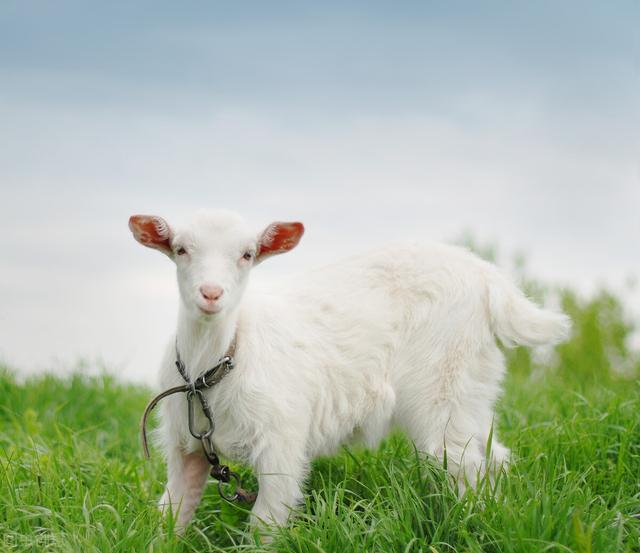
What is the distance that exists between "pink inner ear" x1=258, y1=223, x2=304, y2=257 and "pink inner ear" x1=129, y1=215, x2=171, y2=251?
0.42 m

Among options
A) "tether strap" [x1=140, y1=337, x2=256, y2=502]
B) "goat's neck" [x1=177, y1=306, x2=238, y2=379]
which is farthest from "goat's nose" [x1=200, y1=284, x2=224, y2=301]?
"tether strap" [x1=140, y1=337, x2=256, y2=502]

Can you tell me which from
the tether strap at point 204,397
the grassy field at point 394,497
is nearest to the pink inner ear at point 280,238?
the tether strap at point 204,397

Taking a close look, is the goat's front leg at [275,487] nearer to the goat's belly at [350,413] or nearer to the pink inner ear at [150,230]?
the goat's belly at [350,413]

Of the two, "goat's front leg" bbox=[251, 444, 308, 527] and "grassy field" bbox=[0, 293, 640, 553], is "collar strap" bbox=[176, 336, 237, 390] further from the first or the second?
"grassy field" bbox=[0, 293, 640, 553]

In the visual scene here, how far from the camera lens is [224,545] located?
12.7ft

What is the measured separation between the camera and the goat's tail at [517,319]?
4.22 m

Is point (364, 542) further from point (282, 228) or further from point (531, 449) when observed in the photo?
point (531, 449)

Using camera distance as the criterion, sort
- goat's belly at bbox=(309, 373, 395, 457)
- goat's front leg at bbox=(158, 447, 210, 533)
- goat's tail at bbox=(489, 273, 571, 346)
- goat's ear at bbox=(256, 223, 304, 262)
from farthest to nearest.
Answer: goat's tail at bbox=(489, 273, 571, 346), goat's belly at bbox=(309, 373, 395, 457), goat's front leg at bbox=(158, 447, 210, 533), goat's ear at bbox=(256, 223, 304, 262)

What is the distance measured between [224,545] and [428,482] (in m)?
1.08

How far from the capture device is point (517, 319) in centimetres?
426

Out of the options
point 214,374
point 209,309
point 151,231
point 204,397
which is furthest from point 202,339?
point 151,231

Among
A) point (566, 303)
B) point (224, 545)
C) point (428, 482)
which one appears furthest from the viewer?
point (566, 303)

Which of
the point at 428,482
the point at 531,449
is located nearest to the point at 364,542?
the point at 428,482

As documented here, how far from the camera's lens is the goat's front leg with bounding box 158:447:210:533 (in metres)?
3.85
